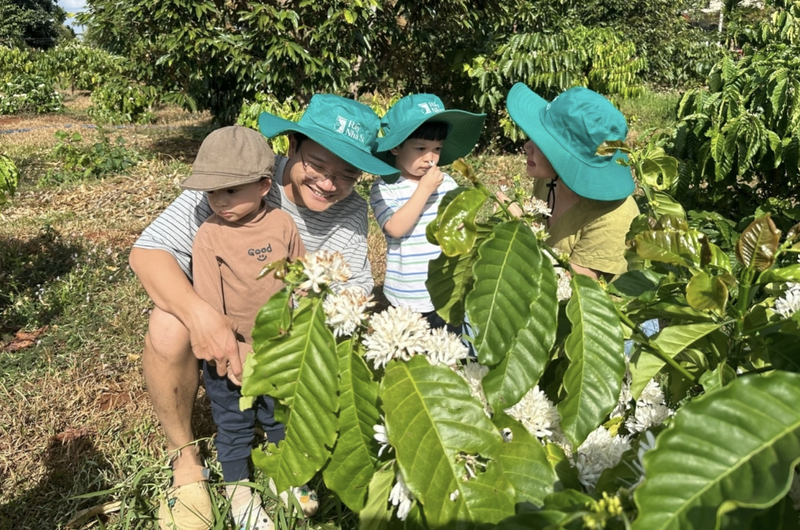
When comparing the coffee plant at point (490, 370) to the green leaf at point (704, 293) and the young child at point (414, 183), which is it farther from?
the young child at point (414, 183)

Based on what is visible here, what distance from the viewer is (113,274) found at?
159 inches

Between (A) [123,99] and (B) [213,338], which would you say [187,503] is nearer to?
(B) [213,338]

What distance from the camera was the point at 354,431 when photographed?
946mm

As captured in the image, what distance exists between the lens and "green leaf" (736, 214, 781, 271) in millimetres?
835

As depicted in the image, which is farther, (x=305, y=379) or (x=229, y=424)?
(x=229, y=424)

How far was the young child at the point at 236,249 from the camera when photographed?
6.23 ft

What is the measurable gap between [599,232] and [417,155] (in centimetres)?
77

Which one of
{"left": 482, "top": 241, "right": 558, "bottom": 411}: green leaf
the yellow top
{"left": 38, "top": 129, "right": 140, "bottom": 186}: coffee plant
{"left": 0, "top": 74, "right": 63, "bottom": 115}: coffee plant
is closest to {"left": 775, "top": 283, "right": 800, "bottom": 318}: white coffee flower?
{"left": 482, "top": 241, "right": 558, "bottom": 411}: green leaf

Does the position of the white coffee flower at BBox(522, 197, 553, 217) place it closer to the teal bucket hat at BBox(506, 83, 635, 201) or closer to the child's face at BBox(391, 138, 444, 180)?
the teal bucket hat at BBox(506, 83, 635, 201)

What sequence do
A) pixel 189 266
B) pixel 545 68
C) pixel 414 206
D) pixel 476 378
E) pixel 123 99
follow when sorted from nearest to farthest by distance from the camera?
pixel 476 378
pixel 189 266
pixel 414 206
pixel 545 68
pixel 123 99

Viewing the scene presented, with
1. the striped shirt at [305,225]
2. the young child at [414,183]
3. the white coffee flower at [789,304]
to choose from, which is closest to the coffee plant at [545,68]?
the young child at [414,183]

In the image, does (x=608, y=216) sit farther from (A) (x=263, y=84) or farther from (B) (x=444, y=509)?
(A) (x=263, y=84)

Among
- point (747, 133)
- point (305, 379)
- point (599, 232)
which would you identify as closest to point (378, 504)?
point (305, 379)

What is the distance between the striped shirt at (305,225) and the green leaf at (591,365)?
4.08ft
